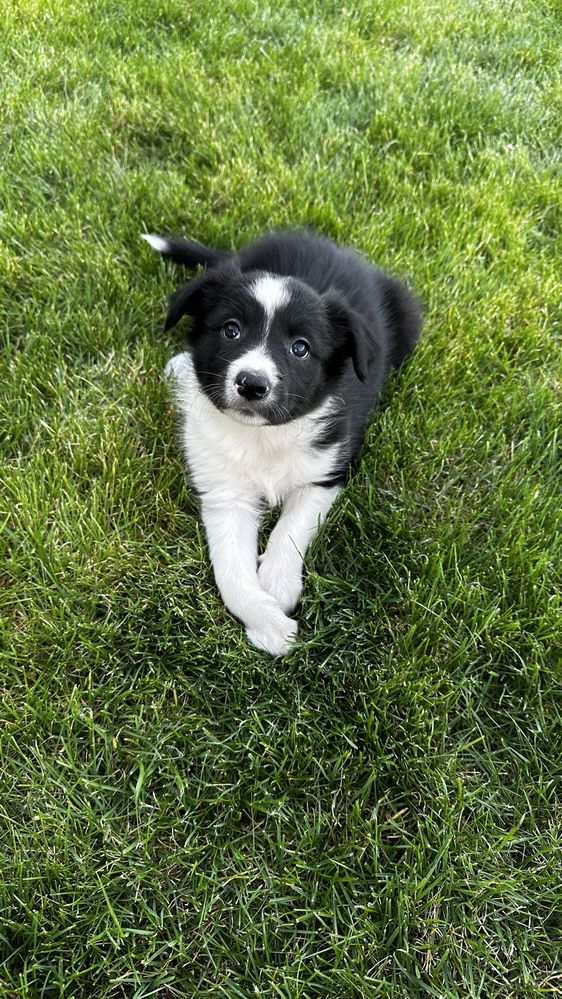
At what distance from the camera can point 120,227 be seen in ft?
10.3

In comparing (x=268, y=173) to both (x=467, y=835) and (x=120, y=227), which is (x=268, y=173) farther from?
(x=467, y=835)

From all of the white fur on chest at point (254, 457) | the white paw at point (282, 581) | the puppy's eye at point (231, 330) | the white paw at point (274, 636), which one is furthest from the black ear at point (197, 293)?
the white paw at point (274, 636)

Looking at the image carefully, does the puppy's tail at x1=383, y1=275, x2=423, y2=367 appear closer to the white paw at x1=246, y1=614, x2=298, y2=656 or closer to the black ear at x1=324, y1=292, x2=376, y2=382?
the black ear at x1=324, y1=292, x2=376, y2=382

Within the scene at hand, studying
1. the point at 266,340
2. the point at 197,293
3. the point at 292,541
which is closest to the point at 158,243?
the point at 197,293

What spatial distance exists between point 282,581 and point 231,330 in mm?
800

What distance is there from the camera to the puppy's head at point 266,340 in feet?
6.74

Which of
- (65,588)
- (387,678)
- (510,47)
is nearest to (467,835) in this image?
(387,678)

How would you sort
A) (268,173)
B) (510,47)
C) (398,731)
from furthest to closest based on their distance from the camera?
1. (510,47)
2. (268,173)
3. (398,731)

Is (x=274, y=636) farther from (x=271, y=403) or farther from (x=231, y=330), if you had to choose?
(x=231, y=330)

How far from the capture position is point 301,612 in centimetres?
213

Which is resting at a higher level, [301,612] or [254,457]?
[254,457]

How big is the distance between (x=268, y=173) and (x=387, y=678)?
2.62 m

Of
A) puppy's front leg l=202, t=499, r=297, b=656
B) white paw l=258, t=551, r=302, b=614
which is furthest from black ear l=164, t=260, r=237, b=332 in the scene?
white paw l=258, t=551, r=302, b=614

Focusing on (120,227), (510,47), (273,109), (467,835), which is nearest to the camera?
(467,835)
